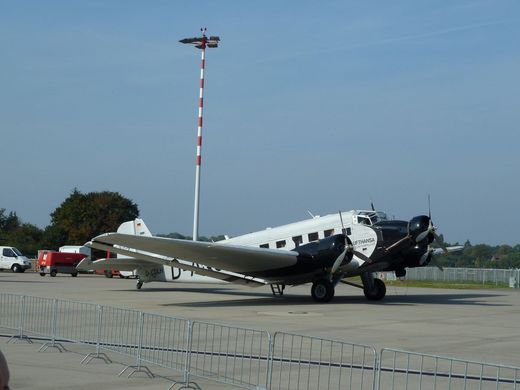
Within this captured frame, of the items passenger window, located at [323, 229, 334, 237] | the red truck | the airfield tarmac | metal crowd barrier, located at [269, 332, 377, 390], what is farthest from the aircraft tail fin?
metal crowd barrier, located at [269, 332, 377, 390]

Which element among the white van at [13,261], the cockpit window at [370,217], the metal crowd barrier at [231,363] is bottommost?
the white van at [13,261]

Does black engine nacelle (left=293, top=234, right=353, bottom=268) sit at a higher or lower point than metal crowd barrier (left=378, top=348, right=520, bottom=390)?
higher

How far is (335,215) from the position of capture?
87.2 feet

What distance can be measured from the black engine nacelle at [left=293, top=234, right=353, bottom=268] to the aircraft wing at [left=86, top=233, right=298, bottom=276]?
1.92 ft

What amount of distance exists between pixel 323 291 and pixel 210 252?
13.5 feet

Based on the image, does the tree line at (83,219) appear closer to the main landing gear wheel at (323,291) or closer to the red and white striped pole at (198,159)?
the red and white striped pole at (198,159)

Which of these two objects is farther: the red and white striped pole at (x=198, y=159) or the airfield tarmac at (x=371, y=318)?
the red and white striped pole at (x=198, y=159)

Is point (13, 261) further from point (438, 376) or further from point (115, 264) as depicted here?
point (438, 376)

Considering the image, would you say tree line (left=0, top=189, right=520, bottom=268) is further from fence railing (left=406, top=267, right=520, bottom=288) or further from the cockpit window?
the cockpit window

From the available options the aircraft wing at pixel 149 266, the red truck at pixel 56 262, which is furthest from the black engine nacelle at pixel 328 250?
the red truck at pixel 56 262

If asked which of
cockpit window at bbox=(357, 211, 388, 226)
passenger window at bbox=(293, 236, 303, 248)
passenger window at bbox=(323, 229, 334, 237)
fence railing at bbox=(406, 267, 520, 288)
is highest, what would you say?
cockpit window at bbox=(357, 211, 388, 226)

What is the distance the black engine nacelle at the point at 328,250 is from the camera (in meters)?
24.7

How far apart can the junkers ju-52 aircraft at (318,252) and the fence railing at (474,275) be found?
26.0 meters

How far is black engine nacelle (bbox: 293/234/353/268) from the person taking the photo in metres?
24.7
